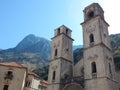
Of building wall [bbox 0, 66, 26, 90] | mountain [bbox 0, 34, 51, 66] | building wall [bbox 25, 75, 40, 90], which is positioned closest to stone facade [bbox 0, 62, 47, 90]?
building wall [bbox 0, 66, 26, 90]

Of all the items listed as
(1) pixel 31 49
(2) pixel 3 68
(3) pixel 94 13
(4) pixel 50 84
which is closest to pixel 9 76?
(2) pixel 3 68

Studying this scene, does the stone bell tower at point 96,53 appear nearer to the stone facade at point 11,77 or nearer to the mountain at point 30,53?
the stone facade at point 11,77

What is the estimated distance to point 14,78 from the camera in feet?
90.4

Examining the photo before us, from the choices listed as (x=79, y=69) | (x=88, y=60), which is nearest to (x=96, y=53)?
(x=88, y=60)

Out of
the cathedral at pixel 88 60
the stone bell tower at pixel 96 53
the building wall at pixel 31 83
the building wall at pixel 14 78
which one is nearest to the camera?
the stone bell tower at pixel 96 53

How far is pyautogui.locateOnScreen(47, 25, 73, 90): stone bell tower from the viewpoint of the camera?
26105 millimetres

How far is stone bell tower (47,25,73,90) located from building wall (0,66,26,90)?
5002mm

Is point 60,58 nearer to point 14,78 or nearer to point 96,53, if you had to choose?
point 96,53

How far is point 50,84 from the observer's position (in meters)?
26.5

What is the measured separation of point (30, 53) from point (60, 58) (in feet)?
320

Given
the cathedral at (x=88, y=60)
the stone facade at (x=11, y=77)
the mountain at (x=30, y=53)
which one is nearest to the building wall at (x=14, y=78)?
the stone facade at (x=11, y=77)

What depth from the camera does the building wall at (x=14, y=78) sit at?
26969mm

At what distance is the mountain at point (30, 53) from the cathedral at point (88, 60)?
72.9 meters

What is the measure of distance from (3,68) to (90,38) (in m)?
16.2
